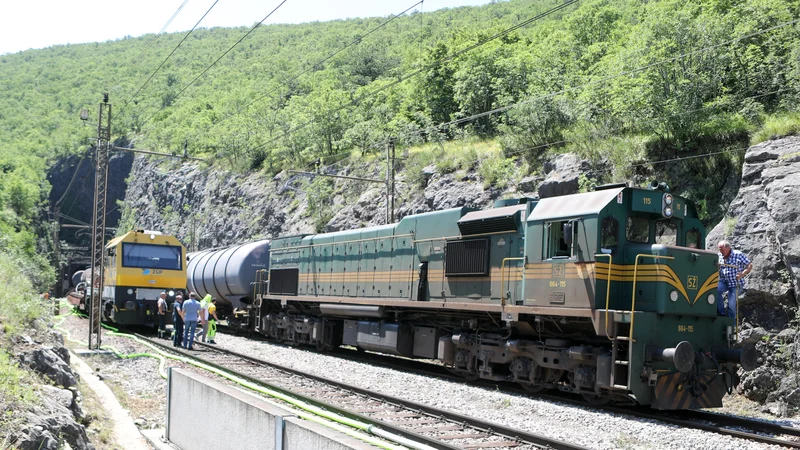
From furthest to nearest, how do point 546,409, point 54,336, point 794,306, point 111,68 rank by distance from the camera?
point 111,68 → point 54,336 → point 794,306 → point 546,409

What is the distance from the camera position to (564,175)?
2236 cm

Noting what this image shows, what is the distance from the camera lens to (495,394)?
11.2 m

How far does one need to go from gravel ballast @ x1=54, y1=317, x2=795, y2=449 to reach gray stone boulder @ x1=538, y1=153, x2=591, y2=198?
9692mm

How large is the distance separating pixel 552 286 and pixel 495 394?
210 cm

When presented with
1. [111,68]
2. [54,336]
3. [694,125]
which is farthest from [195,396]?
[111,68]

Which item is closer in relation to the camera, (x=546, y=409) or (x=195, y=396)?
(x=195, y=396)

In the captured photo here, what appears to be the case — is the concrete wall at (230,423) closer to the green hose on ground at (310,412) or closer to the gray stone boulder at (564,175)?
the green hose on ground at (310,412)

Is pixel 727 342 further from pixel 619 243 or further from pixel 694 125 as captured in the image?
pixel 694 125

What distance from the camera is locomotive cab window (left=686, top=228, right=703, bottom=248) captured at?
1069 centimetres

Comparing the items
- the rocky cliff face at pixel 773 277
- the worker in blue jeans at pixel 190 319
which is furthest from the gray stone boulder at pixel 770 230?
the worker in blue jeans at pixel 190 319

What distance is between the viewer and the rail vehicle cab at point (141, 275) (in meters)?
21.6

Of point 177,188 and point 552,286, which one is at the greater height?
point 177,188

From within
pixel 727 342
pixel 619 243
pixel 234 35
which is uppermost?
pixel 234 35

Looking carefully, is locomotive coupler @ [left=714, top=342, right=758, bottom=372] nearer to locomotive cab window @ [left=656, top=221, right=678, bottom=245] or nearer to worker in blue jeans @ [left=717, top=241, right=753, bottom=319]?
worker in blue jeans @ [left=717, top=241, right=753, bottom=319]
